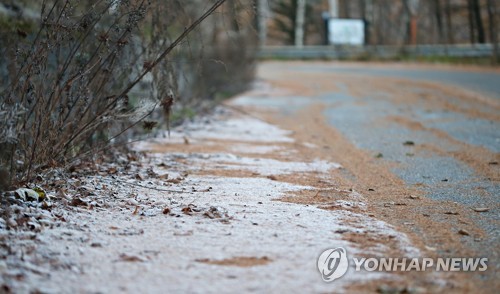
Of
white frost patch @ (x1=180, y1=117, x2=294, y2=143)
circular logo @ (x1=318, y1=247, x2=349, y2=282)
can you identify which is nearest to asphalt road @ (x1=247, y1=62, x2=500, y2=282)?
circular logo @ (x1=318, y1=247, x2=349, y2=282)

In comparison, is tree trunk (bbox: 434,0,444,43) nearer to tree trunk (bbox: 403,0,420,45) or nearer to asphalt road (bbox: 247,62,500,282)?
tree trunk (bbox: 403,0,420,45)

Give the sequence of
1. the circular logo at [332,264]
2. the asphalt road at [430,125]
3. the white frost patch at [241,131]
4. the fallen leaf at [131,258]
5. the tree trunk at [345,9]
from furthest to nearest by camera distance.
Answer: the tree trunk at [345,9]
the white frost patch at [241,131]
the asphalt road at [430,125]
the fallen leaf at [131,258]
the circular logo at [332,264]

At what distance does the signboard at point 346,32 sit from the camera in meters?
44.5

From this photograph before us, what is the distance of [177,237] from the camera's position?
15.8ft

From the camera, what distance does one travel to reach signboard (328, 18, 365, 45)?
44500mm

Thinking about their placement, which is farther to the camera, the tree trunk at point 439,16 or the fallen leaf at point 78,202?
the tree trunk at point 439,16

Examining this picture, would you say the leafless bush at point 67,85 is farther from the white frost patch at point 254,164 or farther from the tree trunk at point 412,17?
the tree trunk at point 412,17

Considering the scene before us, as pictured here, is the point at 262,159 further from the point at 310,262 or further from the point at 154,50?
the point at 310,262

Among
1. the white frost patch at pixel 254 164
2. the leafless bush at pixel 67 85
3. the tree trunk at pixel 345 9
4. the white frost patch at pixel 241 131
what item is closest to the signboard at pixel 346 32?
the tree trunk at pixel 345 9

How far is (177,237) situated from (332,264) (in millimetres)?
1067

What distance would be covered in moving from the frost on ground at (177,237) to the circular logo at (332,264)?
0.05m

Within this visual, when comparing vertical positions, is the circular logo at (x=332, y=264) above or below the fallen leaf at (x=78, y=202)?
below

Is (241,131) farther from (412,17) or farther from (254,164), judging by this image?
(412,17)

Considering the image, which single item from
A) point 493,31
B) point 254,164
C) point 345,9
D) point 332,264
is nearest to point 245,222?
point 332,264
